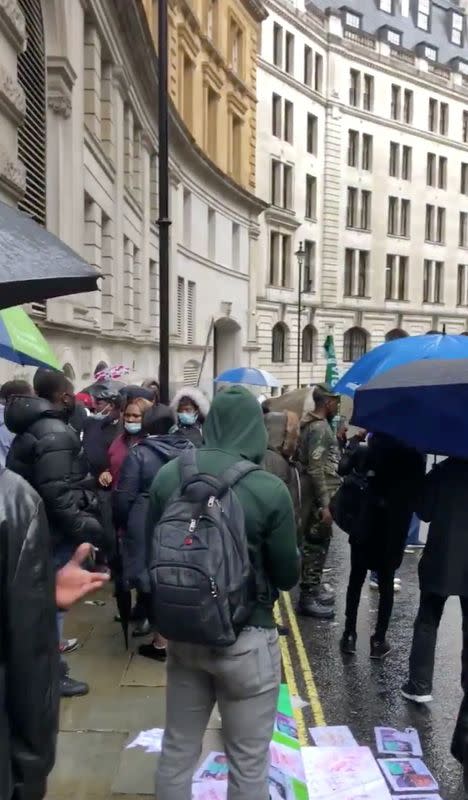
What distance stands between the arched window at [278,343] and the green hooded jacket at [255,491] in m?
36.4

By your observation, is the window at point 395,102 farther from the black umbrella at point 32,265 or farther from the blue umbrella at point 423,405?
the black umbrella at point 32,265

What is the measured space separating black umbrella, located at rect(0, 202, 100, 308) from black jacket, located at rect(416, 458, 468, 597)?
2972 millimetres

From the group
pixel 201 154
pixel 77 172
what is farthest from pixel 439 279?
pixel 77 172

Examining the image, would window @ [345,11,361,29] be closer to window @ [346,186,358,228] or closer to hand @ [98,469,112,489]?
window @ [346,186,358,228]

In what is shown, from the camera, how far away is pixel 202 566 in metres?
2.71

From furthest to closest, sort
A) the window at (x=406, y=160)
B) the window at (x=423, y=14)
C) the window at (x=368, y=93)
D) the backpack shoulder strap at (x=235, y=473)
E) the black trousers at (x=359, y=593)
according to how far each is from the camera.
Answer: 1. the window at (x=423, y=14)
2. the window at (x=406, y=160)
3. the window at (x=368, y=93)
4. the black trousers at (x=359, y=593)
5. the backpack shoulder strap at (x=235, y=473)

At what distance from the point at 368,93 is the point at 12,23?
1563 inches

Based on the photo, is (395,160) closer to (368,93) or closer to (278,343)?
(368,93)

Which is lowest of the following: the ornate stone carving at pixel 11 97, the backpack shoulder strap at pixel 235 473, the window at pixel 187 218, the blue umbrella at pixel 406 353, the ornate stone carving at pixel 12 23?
the backpack shoulder strap at pixel 235 473

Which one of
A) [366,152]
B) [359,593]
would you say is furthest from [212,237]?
[359,593]

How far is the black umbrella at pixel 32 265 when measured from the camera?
5.75ft

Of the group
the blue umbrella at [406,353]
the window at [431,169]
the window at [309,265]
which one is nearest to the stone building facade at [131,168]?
the blue umbrella at [406,353]

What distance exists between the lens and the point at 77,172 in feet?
43.2

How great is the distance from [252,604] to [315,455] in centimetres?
378
